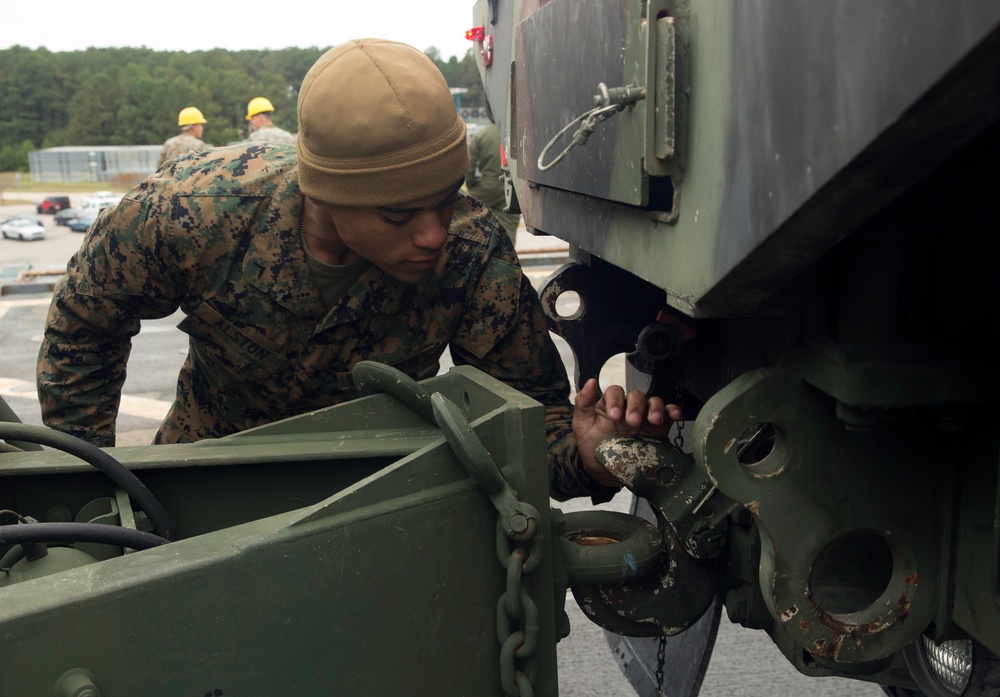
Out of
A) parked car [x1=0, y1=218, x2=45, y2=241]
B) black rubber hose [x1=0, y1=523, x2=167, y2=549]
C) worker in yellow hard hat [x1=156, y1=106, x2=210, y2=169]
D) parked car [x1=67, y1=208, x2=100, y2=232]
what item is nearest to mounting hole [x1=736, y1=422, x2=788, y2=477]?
black rubber hose [x1=0, y1=523, x2=167, y2=549]

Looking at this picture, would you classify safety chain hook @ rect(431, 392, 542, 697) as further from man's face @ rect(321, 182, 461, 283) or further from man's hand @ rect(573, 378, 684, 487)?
man's face @ rect(321, 182, 461, 283)

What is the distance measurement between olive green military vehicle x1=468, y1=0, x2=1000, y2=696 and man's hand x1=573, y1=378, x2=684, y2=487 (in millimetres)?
91

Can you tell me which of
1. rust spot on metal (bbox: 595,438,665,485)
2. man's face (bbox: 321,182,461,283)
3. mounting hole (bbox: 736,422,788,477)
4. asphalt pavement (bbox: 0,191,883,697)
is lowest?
asphalt pavement (bbox: 0,191,883,697)

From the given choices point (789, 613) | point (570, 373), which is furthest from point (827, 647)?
point (570, 373)

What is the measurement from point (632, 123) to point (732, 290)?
0.25 metres

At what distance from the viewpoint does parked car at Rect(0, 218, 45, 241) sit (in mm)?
15586

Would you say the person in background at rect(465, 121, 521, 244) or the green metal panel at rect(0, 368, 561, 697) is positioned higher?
the green metal panel at rect(0, 368, 561, 697)

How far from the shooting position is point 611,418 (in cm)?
177

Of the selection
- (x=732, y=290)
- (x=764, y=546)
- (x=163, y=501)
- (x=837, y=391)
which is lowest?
(x=163, y=501)

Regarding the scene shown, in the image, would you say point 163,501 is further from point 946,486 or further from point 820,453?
point 946,486

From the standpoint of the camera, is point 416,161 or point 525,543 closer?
point 525,543

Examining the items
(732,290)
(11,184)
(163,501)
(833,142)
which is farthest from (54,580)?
(11,184)

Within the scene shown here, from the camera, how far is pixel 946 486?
1.27 m

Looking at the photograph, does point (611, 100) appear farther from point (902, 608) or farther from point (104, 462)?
point (104, 462)
